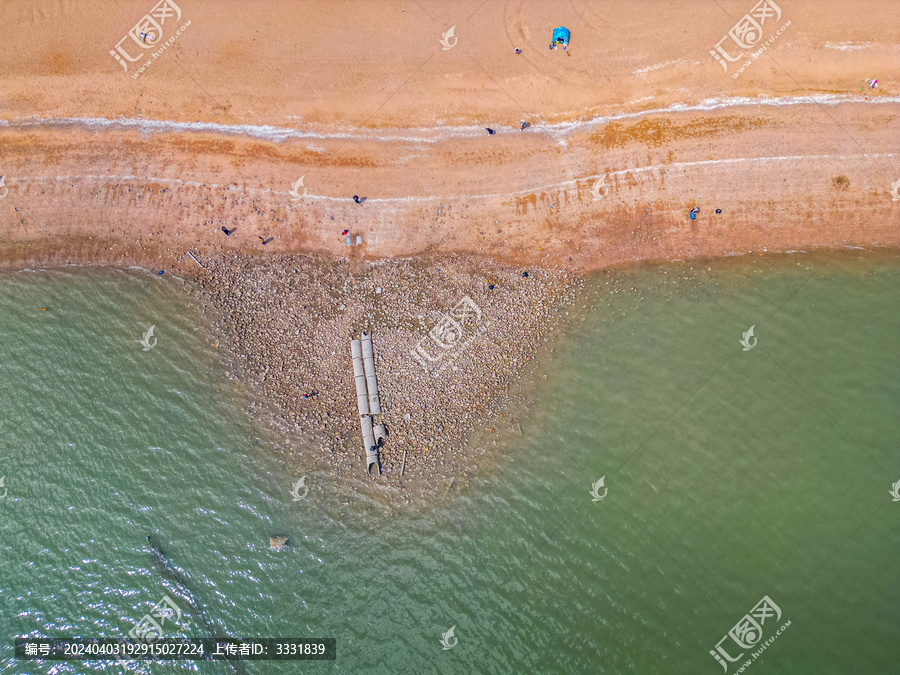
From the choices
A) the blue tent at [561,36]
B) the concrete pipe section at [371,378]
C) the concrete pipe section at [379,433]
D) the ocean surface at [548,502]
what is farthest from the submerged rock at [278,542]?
the blue tent at [561,36]

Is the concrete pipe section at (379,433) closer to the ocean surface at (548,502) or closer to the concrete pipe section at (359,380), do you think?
the concrete pipe section at (359,380)

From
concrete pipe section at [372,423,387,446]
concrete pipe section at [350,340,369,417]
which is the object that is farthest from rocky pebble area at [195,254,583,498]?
concrete pipe section at [350,340,369,417]

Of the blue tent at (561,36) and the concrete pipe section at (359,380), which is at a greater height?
the blue tent at (561,36)

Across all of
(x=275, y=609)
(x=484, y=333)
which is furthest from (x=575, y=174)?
(x=275, y=609)

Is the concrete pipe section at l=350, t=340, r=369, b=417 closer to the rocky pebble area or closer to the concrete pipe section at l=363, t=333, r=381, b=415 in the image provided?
the concrete pipe section at l=363, t=333, r=381, b=415

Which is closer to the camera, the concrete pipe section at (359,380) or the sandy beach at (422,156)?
the sandy beach at (422,156)
